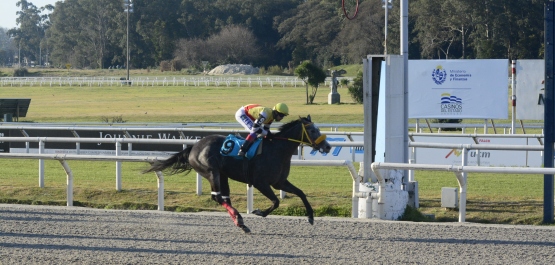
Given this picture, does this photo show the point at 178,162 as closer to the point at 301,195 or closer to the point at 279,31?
the point at 301,195

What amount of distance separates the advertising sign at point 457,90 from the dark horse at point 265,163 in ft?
28.7

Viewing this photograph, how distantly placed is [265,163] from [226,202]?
524 mm

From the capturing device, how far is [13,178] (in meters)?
10.8

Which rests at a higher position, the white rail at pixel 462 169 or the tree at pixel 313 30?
the tree at pixel 313 30

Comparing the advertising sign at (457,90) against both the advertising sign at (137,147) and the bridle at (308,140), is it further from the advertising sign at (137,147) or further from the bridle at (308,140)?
the bridle at (308,140)

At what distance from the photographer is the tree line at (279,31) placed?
34281 mm

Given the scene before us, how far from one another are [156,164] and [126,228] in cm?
87

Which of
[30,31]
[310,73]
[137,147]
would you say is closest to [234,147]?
[137,147]

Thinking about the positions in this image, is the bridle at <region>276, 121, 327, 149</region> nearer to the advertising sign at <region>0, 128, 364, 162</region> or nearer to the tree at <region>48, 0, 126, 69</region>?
the advertising sign at <region>0, 128, 364, 162</region>

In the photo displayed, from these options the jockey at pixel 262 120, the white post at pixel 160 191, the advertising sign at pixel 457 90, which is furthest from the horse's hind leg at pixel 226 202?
the advertising sign at pixel 457 90

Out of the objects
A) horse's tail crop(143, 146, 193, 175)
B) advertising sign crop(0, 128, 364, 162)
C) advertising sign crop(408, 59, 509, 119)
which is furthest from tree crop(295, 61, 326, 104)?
horse's tail crop(143, 146, 193, 175)

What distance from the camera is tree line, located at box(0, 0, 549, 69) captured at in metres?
34.3

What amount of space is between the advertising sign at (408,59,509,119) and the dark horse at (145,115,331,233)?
344 inches

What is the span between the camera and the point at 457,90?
51.2 feet
